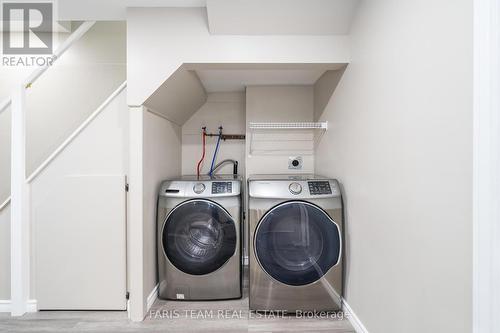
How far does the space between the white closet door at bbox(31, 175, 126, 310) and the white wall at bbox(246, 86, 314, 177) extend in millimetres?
1342

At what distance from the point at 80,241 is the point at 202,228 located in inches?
34.5

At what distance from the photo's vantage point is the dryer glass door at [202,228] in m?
1.96

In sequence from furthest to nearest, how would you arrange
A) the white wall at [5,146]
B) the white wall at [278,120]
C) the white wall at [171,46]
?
the white wall at [278,120]
the white wall at [5,146]
the white wall at [171,46]

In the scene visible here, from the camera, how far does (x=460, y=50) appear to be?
0.86 metres

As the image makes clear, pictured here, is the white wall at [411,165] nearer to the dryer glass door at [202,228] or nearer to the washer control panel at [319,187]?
the washer control panel at [319,187]

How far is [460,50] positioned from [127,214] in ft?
6.71

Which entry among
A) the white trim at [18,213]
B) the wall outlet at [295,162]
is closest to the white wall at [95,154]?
the white trim at [18,213]

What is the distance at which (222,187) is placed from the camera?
2.01 metres

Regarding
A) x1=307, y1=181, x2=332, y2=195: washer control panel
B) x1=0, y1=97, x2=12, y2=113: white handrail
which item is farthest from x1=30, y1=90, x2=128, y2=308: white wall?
x1=307, y1=181, x2=332, y2=195: washer control panel

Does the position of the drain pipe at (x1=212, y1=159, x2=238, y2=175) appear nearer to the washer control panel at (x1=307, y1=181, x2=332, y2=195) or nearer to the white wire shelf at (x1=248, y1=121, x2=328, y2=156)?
the white wire shelf at (x1=248, y1=121, x2=328, y2=156)

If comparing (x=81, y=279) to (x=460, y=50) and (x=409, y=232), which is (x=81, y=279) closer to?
(x=409, y=232)

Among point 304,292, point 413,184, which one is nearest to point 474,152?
point 413,184

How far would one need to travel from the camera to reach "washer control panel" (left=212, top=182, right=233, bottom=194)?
2.00 meters

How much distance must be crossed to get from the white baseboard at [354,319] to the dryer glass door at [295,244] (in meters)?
0.29
